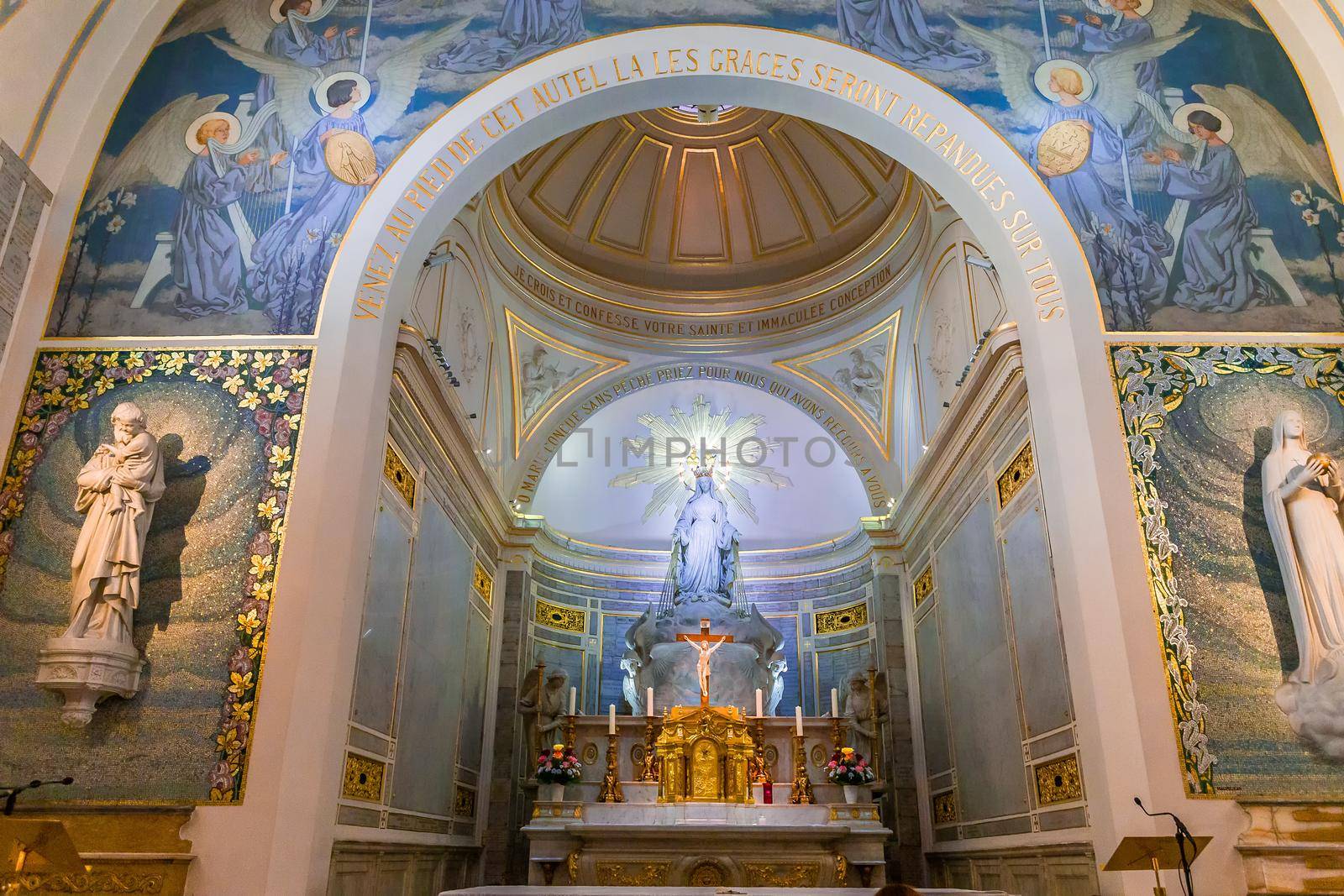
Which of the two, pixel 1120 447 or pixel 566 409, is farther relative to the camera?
pixel 566 409

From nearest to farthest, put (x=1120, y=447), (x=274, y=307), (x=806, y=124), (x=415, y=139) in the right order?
1. (x=1120, y=447)
2. (x=274, y=307)
3. (x=415, y=139)
4. (x=806, y=124)

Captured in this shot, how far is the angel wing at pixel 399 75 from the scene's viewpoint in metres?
8.98

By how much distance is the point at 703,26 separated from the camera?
9367 mm

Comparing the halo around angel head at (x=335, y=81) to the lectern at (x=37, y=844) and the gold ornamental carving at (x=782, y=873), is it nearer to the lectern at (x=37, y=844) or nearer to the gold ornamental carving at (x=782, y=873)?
the lectern at (x=37, y=844)

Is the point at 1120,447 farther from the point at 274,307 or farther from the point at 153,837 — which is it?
the point at 153,837

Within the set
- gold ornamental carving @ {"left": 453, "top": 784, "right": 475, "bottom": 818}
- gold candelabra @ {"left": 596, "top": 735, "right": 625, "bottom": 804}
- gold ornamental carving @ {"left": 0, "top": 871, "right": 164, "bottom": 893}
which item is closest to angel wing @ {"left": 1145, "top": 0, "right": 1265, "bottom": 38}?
gold candelabra @ {"left": 596, "top": 735, "right": 625, "bottom": 804}

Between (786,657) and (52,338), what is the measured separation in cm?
1242

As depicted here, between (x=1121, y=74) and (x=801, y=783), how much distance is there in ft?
27.7

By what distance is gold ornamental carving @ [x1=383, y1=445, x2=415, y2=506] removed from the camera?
9.21 m

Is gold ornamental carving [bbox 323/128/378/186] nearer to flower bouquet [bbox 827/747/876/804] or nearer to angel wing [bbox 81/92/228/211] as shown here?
angel wing [bbox 81/92/228/211]

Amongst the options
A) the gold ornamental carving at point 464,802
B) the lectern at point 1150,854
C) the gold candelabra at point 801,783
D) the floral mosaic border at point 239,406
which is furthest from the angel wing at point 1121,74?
the gold ornamental carving at point 464,802

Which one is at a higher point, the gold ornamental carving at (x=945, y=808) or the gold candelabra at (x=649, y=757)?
the gold candelabra at (x=649, y=757)

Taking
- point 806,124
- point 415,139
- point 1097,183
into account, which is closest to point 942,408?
point 1097,183

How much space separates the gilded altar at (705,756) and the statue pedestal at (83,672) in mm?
6246
